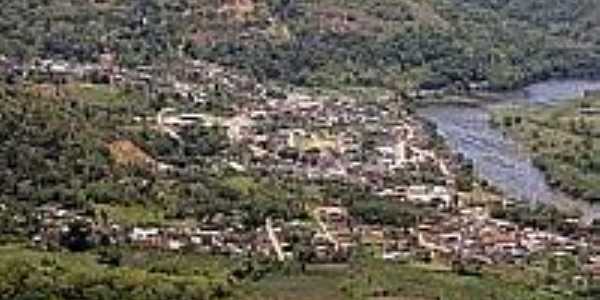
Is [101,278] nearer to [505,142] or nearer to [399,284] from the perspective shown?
[399,284]

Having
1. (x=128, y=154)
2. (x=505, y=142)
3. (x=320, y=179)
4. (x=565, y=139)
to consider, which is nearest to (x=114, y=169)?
(x=128, y=154)

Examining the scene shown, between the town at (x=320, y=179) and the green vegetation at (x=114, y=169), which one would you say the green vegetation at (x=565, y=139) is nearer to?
the town at (x=320, y=179)

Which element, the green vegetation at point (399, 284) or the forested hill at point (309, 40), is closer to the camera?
the green vegetation at point (399, 284)

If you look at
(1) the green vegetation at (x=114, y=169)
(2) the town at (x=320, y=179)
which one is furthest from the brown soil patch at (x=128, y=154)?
(2) the town at (x=320, y=179)

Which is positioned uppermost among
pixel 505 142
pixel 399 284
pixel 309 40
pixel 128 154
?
pixel 128 154

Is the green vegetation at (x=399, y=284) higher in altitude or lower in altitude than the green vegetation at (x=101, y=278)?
lower

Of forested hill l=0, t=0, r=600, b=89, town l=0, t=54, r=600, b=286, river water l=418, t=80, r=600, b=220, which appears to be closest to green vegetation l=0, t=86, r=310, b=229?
town l=0, t=54, r=600, b=286

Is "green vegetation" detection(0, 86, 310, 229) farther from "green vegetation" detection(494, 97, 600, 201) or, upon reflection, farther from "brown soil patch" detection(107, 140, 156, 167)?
"green vegetation" detection(494, 97, 600, 201)

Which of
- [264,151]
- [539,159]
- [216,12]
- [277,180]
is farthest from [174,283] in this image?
[216,12]
